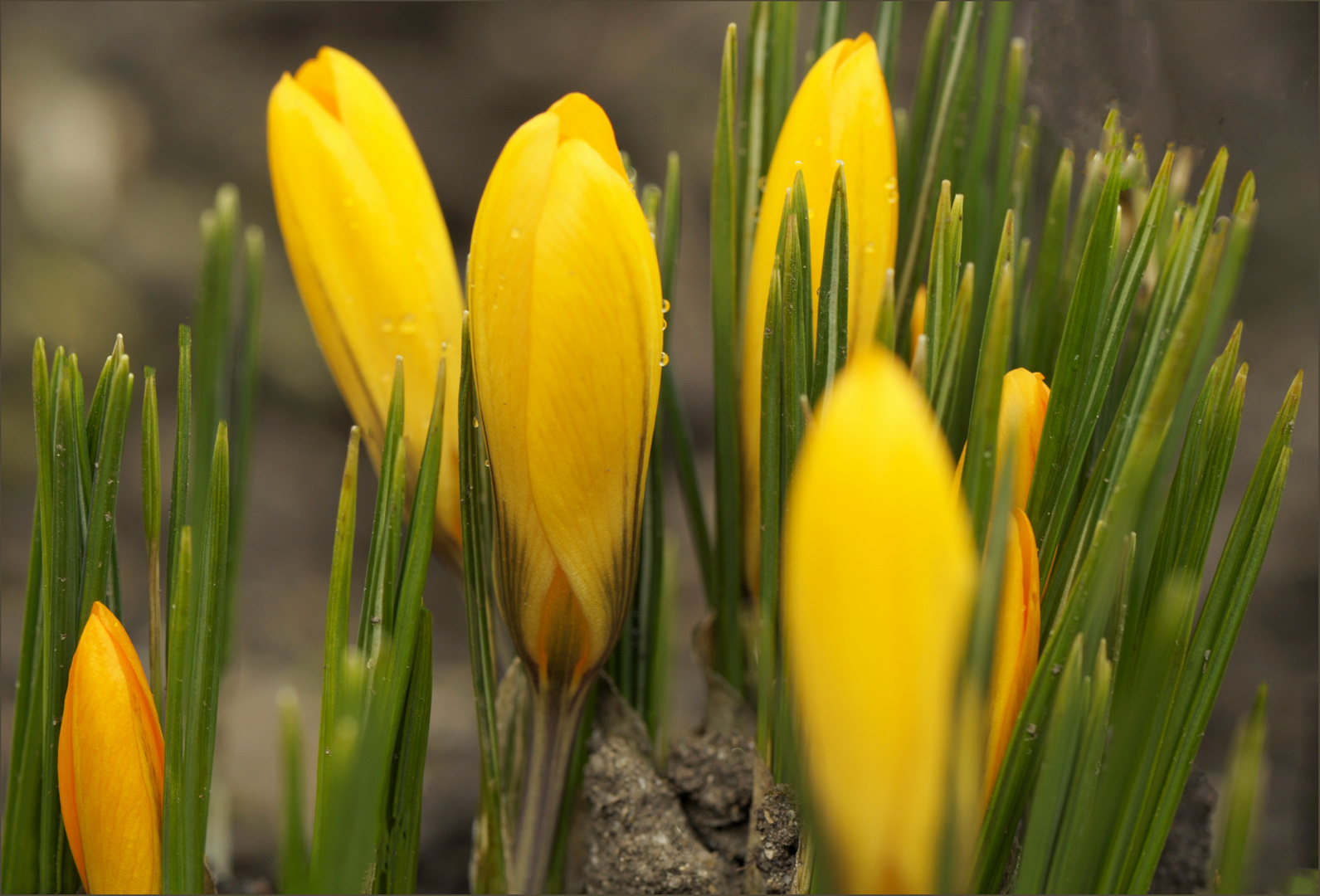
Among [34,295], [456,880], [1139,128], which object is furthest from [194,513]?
[34,295]

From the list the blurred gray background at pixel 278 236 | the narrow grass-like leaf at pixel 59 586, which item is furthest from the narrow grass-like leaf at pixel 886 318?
the blurred gray background at pixel 278 236

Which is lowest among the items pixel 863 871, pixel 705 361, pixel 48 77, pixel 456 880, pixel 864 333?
pixel 456 880

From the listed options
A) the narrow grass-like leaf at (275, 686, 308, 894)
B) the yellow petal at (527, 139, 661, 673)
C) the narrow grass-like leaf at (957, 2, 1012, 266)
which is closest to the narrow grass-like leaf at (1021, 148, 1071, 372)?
the narrow grass-like leaf at (957, 2, 1012, 266)

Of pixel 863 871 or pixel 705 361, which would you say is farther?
pixel 705 361

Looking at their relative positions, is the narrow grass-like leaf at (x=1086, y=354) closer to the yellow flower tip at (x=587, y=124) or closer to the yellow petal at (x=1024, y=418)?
the yellow petal at (x=1024, y=418)

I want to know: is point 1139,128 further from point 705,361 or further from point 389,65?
point 389,65

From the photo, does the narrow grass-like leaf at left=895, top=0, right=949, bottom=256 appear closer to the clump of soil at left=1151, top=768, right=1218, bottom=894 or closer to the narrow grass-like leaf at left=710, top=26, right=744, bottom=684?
the narrow grass-like leaf at left=710, top=26, right=744, bottom=684
